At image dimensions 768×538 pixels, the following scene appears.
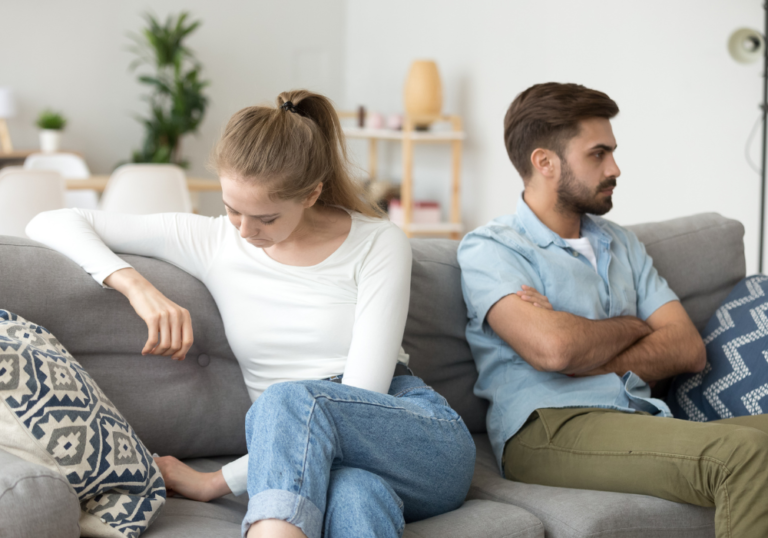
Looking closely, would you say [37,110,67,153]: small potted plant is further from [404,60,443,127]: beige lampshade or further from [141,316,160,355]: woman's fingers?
[141,316,160,355]: woman's fingers

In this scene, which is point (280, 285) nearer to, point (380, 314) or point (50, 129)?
point (380, 314)

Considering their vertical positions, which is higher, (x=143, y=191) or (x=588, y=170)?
(x=588, y=170)

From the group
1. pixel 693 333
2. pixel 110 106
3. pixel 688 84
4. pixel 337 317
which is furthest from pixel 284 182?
pixel 110 106

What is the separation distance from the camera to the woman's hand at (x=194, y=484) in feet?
4.17

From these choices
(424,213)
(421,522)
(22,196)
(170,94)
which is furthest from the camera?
(170,94)

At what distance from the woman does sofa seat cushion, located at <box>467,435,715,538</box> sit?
0.17m

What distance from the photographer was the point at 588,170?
1680 millimetres

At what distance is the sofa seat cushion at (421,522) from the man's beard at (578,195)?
72cm

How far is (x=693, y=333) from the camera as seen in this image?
5.35ft

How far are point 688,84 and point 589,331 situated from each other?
6.92 ft

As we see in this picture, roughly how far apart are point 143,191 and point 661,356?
8.27 feet

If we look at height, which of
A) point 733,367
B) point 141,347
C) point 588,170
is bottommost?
point 733,367

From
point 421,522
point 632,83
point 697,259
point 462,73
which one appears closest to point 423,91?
point 462,73

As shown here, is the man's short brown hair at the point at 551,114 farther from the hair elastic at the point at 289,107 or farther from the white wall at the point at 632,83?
the white wall at the point at 632,83
